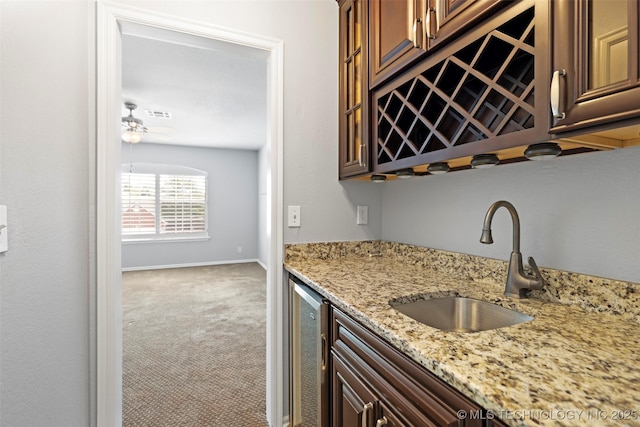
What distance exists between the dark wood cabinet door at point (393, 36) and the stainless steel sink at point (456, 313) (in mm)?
960

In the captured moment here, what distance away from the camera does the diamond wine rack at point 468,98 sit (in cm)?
85

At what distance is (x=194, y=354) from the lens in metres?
2.56

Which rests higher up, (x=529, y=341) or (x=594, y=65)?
(x=594, y=65)

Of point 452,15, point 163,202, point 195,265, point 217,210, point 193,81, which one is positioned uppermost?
point 193,81

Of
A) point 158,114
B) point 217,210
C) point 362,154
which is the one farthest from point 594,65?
point 217,210

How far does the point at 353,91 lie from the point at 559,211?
1.17 m

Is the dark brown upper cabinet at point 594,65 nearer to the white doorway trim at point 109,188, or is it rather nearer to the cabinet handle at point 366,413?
the cabinet handle at point 366,413

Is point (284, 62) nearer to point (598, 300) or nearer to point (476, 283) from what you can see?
point (476, 283)

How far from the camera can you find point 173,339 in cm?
284

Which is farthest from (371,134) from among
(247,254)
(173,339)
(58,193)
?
(247,254)

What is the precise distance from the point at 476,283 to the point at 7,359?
176cm

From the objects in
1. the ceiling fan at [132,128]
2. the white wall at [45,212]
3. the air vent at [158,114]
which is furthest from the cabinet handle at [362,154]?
the air vent at [158,114]

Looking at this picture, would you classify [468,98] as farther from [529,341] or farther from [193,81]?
[193,81]

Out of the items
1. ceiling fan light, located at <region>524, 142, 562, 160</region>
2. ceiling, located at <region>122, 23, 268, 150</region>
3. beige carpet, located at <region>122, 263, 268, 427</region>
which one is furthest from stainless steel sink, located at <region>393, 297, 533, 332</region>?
ceiling, located at <region>122, 23, 268, 150</region>
